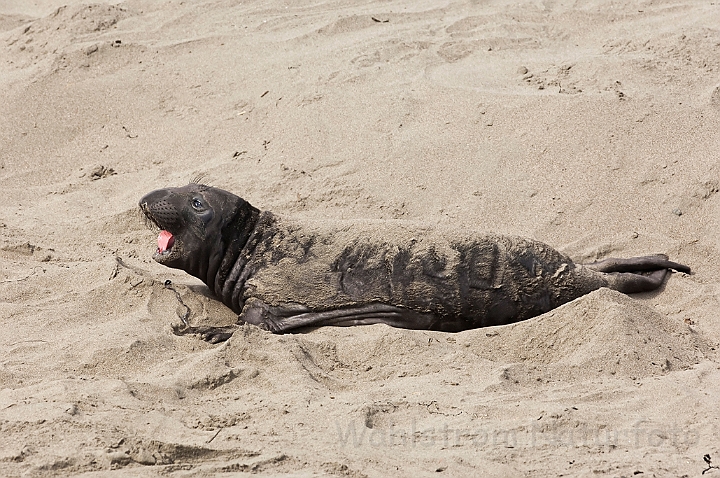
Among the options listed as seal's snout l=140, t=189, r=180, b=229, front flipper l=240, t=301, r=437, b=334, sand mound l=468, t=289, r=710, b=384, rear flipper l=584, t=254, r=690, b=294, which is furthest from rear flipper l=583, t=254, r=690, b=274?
seal's snout l=140, t=189, r=180, b=229

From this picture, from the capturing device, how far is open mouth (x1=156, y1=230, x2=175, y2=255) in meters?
5.61

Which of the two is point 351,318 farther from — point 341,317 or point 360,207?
point 360,207

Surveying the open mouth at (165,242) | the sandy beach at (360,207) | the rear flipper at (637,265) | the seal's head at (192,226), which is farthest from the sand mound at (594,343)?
the open mouth at (165,242)

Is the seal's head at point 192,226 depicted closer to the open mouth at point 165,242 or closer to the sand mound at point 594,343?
the open mouth at point 165,242

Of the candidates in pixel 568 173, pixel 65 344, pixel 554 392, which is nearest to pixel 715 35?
pixel 568 173

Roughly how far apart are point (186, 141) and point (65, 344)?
10.6ft

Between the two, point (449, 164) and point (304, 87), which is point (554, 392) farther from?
point (304, 87)

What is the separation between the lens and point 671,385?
4125 millimetres

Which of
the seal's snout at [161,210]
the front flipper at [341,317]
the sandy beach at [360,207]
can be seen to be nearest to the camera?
the sandy beach at [360,207]

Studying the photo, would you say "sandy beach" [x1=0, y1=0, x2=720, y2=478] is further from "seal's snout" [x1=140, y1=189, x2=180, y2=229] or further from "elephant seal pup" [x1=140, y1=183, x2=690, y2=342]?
"seal's snout" [x1=140, y1=189, x2=180, y2=229]

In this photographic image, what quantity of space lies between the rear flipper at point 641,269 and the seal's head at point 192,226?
2.16 meters

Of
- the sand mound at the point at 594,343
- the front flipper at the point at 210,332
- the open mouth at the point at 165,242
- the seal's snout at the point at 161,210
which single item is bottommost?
the sand mound at the point at 594,343

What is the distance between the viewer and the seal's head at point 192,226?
5578 mm

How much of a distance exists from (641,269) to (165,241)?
284cm
